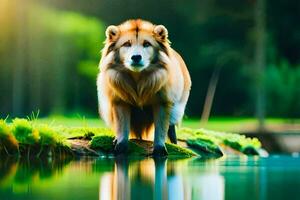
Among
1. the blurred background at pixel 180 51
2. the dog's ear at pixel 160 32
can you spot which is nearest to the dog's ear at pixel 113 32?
the dog's ear at pixel 160 32

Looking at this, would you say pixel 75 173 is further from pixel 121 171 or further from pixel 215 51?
pixel 215 51

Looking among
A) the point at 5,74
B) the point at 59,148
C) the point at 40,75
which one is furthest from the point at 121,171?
the point at 40,75

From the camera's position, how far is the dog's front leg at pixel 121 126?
643 centimetres

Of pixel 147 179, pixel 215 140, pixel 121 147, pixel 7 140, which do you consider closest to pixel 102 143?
pixel 121 147

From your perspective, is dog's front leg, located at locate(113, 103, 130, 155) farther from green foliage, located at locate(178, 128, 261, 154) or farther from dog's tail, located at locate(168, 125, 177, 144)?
green foliage, located at locate(178, 128, 261, 154)

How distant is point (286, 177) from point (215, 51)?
11.7 metres

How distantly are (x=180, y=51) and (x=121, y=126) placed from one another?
34.2 ft

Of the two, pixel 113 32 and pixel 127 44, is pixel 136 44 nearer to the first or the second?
pixel 127 44

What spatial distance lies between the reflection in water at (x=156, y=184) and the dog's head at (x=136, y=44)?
0.72 m

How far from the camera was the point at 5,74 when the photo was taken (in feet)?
50.9

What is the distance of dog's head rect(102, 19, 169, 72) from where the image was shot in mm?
6246

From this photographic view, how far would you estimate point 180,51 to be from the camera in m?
16.8

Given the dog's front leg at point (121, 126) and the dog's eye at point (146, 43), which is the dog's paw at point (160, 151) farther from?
the dog's eye at point (146, 43)

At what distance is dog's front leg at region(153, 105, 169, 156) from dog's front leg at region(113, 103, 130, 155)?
184 mm
